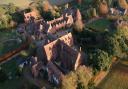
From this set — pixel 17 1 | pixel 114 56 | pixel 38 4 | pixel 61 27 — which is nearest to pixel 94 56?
pixel 114 56

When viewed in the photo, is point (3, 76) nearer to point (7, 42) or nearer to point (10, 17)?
point (7, 42)

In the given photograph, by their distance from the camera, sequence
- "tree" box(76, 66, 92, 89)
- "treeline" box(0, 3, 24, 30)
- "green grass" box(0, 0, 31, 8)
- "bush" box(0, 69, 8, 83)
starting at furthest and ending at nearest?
"green grass" box(0, 0, 31, 8) → "treeline" box(0, 3, 24, 30) → "bush" box(0, 69, 8, 83) → "tree" box(76, 66, 92, 89)

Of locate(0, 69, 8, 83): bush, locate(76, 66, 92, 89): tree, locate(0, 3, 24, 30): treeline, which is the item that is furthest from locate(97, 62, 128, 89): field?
locate(0, 3, 24, 30): treeline

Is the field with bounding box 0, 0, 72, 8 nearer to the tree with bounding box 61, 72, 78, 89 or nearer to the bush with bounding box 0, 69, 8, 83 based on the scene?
the bush with bounding box 0, 69, 8, 83

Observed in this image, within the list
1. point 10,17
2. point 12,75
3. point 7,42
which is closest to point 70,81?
point 12,75

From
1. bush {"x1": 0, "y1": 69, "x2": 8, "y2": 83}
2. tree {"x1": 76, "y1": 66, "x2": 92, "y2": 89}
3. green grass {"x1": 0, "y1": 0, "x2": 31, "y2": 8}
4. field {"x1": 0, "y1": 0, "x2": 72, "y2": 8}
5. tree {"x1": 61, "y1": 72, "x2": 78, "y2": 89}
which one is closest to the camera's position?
tree {"x1": 61, "y1": 72, "x2": 78, "y2": 89}

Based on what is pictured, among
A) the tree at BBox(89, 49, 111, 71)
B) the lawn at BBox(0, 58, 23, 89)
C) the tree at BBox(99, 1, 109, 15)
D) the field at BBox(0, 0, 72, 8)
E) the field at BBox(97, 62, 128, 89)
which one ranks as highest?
the field at BBox(0, 0, 72, 8)

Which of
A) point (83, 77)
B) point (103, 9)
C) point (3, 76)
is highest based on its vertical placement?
point (103, 9)

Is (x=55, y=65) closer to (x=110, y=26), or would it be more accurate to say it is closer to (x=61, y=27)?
(x=61, y=27)
